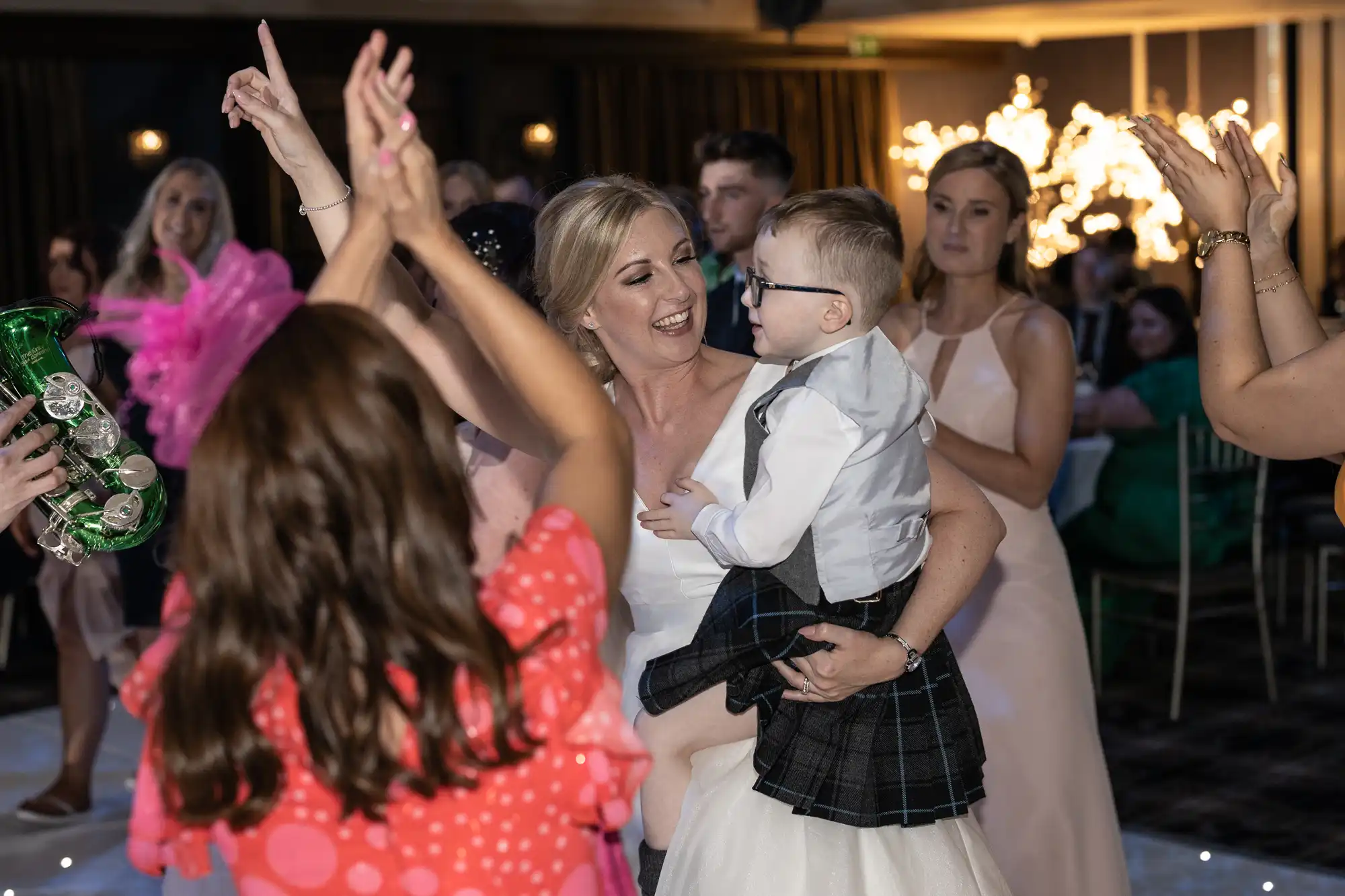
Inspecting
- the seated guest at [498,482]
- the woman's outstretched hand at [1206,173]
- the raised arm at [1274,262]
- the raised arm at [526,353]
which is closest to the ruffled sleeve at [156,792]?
the raised arm at [526,353]

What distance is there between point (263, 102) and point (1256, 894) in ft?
10.4

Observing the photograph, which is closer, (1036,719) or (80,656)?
(1036,719)

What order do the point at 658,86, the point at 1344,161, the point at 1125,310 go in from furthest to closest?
the point at 1344,161, the point at 658,86, the point at 1125,310

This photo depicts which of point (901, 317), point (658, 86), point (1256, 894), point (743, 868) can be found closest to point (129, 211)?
point (658, 86)

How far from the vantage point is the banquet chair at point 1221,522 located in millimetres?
5605

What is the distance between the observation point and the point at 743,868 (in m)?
2.12

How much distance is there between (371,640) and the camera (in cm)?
127

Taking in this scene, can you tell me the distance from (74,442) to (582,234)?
0.77 metres

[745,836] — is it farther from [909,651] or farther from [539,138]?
[539,138]

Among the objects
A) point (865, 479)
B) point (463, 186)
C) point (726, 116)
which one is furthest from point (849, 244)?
point (726, 116)

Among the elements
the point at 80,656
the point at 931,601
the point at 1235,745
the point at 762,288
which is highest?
the point at 762,288

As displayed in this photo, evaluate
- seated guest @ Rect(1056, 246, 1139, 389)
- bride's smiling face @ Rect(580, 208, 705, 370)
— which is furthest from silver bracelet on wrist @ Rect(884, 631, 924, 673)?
seated guest @ Rect(1056, 246, 1139, 389)

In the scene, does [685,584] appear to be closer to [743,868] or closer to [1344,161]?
[743,868]

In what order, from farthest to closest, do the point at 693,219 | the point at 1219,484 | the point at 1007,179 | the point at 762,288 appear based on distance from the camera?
the point at 1219,484
the point at 693,219
the point at 1007,179
the point at 762,288
